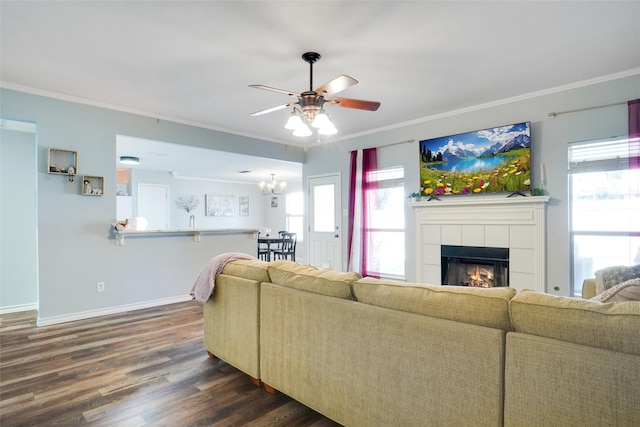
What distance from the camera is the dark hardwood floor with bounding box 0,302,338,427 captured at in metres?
1.96

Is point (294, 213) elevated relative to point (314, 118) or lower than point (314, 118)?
lower

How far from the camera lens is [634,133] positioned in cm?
322

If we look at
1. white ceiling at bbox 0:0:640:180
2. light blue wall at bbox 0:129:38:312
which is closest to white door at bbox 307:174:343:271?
white ceiling at bbox 0:0:640:180

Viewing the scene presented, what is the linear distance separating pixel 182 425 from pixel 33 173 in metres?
4.42

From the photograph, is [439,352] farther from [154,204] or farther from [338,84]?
[154,204]

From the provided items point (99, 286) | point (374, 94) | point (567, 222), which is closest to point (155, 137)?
point (99, 286)

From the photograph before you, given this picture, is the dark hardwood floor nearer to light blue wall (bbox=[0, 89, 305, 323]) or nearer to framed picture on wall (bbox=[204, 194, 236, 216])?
light blue wall (bbox=[0, 89, 305, 323])

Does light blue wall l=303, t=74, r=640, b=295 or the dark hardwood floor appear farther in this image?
light blue wall l=303, t=74, r=640, b=295

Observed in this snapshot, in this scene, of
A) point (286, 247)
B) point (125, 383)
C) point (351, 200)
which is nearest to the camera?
point (125, 383)

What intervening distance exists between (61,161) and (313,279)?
3.58 meters

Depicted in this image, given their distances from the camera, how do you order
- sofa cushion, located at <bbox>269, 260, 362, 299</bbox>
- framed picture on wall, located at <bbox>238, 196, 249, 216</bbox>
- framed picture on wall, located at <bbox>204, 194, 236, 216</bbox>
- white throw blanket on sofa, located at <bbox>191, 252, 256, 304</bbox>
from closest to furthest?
sofa cushion, located at <bbox>269, 260, 362, 299</bbox> < white throw blanket on sofa, located at <bbox>191, 252, 256, 304</bbox> < framed picture on wall, located at <bbox>204, 194, 236, 216</bbox> < framed picture on wall, located at <bbox>238, 196, 249, 216</bbox>

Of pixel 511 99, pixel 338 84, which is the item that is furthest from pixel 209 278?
pixel 511 99

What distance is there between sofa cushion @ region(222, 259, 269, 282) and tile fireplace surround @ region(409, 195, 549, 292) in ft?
9.30

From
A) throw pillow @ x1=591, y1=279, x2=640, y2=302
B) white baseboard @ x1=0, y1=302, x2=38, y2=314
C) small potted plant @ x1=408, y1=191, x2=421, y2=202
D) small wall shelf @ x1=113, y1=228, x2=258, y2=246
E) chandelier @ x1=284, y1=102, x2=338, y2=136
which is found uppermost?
chandelier @ x1=284, y1=102, x2=338, y2=136
